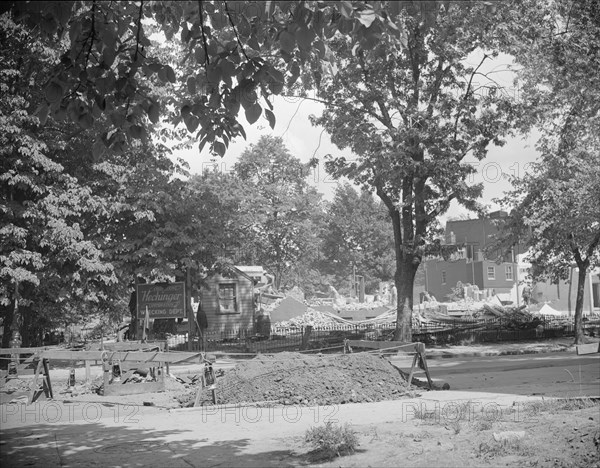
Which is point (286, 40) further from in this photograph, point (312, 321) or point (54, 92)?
point (312, 321)

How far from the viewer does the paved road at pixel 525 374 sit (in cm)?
1417

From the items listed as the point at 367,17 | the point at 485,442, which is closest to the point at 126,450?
the point at 485,442

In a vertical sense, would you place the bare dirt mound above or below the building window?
below

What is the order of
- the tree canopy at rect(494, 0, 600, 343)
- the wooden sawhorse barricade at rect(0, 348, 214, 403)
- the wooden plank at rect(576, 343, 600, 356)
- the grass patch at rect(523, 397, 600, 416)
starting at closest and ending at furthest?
the grass patch at rect(523, 397, 600, 416), the wooden plank at rect(576, 343, 600, 356), the wooden sawhorse barricade at rect(0, 348, 214, 403), the tree canopy at rect(494, 0, 600, 343)

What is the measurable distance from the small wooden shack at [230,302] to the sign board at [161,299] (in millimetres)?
17352

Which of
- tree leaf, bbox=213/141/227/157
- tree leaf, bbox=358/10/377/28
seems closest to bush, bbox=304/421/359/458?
tree leaf, bbox=213/141/227/157

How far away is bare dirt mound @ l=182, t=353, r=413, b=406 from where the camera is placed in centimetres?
1273

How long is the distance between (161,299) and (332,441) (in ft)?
72.3

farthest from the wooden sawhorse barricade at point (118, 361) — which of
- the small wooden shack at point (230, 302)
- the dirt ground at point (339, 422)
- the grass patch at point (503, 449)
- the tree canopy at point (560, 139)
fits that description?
the small wooden shack at point (230, 302)

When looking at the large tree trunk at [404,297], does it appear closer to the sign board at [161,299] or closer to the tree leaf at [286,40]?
the sign board at [161,299]

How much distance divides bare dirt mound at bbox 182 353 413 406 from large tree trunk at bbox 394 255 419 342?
1533cm

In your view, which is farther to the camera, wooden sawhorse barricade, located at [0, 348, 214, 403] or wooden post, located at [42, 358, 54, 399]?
wooden post, located at [42, 358, 54, 399]

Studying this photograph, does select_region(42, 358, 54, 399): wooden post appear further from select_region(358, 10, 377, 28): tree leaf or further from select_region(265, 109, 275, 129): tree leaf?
select_region(358, 10, 377, 28): tree leaf

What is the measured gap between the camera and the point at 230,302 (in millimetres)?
47188
